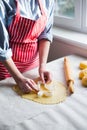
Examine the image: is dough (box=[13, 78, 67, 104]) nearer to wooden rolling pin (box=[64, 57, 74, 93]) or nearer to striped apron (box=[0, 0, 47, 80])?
wooden rolling pin (box=[64, 57, 74, 93])

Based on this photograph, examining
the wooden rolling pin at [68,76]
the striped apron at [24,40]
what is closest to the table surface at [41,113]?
the wooden rolling pin at [68,76]

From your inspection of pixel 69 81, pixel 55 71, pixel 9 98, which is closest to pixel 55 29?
pixel 55 71

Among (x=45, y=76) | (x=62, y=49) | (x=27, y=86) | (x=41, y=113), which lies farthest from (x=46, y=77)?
(x=62, y=49)

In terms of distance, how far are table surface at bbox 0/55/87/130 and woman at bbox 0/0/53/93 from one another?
0.08 m

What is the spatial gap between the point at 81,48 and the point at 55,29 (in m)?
0.28

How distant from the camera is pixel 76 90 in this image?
3.00ft

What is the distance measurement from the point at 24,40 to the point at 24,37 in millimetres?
16

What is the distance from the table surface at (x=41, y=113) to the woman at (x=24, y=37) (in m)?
0.08

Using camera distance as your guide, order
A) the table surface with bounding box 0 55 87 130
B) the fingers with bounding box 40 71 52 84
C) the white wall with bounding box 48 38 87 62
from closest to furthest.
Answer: the table surface with bounding box 0 55 87 130 → the fingers with bounding box 40 71 52 84 → the white wall with bounding box 48 38 87 62

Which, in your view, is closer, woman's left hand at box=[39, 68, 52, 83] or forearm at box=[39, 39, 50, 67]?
woman's left hand at box=[39, 68, 52, 83]

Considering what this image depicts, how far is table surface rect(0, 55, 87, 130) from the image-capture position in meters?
0.72

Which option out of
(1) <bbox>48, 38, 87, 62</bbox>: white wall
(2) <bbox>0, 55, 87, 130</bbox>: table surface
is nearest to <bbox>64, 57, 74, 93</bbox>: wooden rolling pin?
(2) <bbox>0, 55, 87, 130</bbox>: table surface

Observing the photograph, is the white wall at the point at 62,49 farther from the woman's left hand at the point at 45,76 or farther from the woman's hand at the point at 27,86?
the woman's hand at the point at 27,86

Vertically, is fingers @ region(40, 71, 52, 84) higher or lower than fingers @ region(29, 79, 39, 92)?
lower
